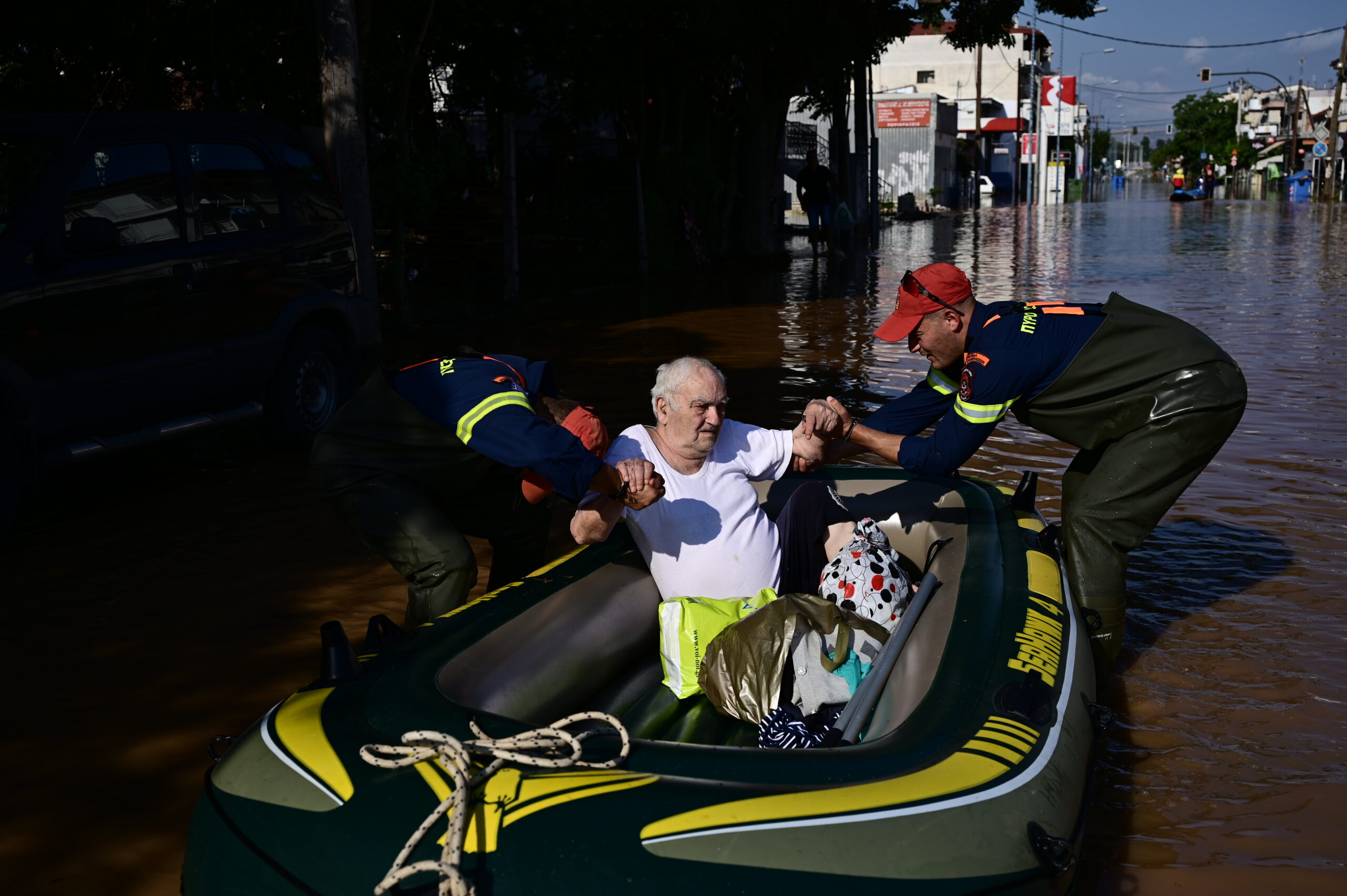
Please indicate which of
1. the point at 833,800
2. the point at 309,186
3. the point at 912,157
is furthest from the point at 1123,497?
the point at 912,157

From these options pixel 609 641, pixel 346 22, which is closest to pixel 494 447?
pixel 609 641

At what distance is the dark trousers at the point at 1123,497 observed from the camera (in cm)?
431

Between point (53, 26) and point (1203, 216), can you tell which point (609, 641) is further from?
point (1203, 216)

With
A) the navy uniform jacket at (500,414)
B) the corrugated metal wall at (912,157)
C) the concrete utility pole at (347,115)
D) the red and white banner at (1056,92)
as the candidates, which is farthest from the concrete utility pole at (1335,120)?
the navy uniform jacket at (500,414)

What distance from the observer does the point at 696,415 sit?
3809mm

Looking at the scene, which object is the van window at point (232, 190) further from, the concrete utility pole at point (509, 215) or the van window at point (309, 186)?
the concrete utility pole at point (509, 215)

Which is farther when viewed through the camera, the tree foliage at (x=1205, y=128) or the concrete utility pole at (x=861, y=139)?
the tree foliage at (x=1205, y=128)

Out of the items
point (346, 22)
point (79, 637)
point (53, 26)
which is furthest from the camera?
point (53, 26)

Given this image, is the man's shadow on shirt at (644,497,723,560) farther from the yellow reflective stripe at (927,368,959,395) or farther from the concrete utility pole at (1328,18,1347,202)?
the concrete utility pole at (1328,18,1347,202)

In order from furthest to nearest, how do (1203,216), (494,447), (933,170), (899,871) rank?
(933,170) < (1203,216) < (494,447) < (899,871)

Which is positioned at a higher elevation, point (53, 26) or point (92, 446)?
point (53, 26)

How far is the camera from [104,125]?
21.0 ft

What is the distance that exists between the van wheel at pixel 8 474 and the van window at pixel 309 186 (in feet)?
8.34

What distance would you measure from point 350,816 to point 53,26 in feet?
38.1
